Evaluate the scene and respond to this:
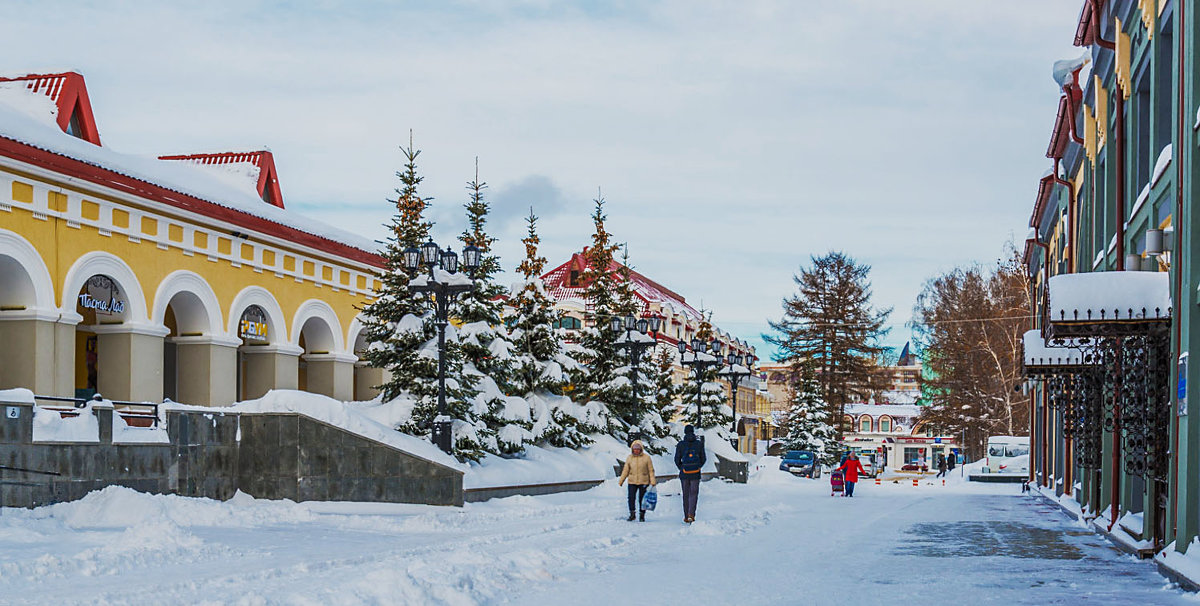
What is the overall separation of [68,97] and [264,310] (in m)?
6.64

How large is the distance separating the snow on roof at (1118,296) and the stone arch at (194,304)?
62.2 feet

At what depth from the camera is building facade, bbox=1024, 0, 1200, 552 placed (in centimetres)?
1323

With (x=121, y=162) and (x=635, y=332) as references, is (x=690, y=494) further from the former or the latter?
(x=635, y=332)

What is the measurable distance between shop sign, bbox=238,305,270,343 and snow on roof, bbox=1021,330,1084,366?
17.6m

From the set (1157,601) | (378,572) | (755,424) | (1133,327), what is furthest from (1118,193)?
(755,424)

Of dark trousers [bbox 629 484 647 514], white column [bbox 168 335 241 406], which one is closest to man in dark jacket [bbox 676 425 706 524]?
dark trousers [bbox 629 484 647 514]

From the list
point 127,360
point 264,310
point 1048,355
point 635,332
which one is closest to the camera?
point 1048,355

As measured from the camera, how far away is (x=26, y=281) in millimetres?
22750

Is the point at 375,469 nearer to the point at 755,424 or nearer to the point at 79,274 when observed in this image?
the point at 79,274

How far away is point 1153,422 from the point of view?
49.0ft

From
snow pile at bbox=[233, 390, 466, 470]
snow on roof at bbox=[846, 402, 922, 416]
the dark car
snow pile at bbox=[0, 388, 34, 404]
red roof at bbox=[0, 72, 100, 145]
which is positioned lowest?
snow on roof at bbox=[846, 402, 922, 416]

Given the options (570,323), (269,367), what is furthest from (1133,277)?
(570,323)

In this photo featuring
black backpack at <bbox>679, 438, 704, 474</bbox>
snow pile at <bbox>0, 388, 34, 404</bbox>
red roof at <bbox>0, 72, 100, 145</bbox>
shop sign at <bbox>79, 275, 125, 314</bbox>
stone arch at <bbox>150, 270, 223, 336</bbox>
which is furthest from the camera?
stone arch at <bbox>150, 270, 223, 336</bbox>

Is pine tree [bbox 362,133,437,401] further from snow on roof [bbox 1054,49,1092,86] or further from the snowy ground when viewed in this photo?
snow on roof [bbox 1054,49,1092,86]
